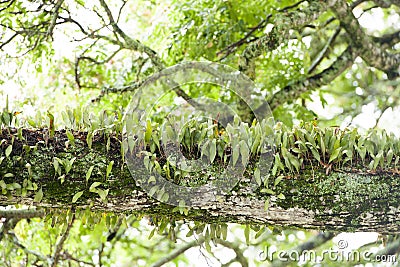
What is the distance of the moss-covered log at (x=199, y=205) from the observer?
1737 millimetres

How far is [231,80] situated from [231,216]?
135 centimetres

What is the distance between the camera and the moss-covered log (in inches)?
68.4

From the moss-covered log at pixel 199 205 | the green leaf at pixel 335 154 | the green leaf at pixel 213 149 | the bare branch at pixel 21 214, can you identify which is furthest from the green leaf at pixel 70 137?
the bare branch at pixel 21 214

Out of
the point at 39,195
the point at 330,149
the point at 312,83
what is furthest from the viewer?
the point at 312,83

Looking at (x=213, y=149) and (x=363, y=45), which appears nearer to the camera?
(x=213, y=149)

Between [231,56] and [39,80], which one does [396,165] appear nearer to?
[231,56]

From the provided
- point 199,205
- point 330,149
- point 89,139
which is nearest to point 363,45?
point 330,149

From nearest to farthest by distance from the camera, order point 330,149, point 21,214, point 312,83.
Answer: point 330,149, point 21,214, point 312,83

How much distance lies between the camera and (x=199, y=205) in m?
1.80

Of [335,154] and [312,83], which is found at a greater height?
[312,83]

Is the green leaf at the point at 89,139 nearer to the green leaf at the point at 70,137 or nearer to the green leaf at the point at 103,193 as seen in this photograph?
the green leaf at the point at 70,137

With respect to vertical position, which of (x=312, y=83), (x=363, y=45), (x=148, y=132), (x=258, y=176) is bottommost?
(x=258, y=176)

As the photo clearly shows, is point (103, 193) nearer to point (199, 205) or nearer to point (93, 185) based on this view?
point (93, 185)

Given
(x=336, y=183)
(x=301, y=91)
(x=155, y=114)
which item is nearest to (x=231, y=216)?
A: (x=336, y=183)
